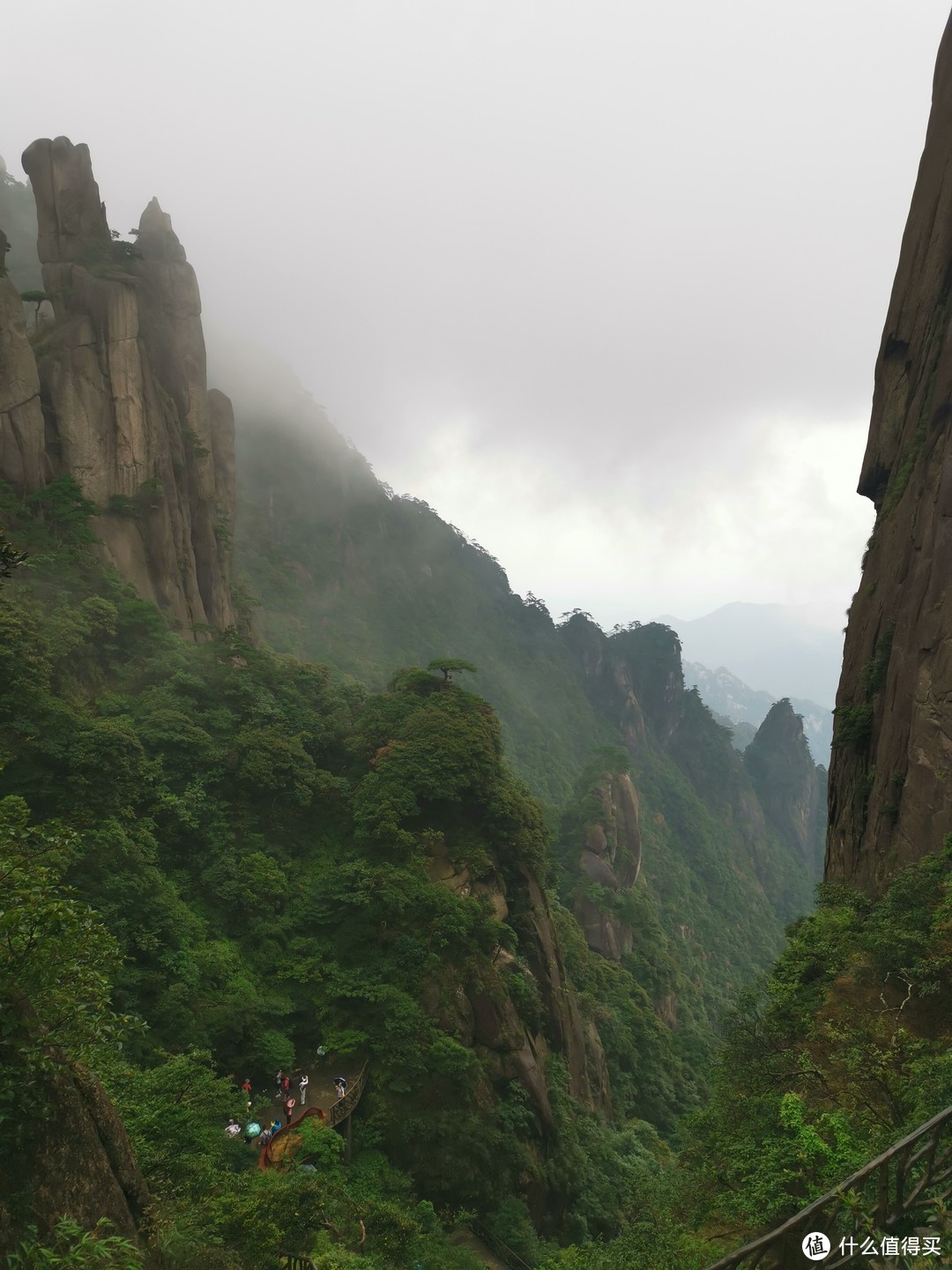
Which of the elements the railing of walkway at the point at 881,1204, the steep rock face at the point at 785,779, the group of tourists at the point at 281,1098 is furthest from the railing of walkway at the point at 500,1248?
the steep rock face at the point at 785,779

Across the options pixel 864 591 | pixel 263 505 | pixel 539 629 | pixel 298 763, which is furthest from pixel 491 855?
pixel 539 629

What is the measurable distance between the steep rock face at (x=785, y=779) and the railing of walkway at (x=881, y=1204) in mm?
91112

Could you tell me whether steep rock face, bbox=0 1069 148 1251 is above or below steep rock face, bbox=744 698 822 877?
below

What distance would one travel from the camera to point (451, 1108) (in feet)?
49.4

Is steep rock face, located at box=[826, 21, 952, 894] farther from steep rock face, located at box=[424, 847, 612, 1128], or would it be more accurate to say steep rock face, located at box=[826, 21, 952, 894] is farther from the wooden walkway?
the wooden walkway

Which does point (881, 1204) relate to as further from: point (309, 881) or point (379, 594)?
point (379, 594)

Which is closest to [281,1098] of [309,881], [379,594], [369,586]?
[309,881]

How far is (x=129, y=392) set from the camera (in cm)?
2516

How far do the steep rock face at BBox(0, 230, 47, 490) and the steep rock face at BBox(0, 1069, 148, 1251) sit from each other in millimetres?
20447

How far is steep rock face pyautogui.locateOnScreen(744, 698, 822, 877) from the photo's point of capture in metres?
88.9

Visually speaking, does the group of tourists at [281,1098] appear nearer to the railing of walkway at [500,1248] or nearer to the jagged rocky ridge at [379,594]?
the jagged rocky ridge at [379,594]

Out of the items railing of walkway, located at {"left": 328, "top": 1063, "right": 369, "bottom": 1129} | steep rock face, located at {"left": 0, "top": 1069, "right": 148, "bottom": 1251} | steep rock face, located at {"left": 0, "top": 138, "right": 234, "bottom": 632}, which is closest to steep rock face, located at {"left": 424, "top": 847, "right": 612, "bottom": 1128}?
railing of walkway, located at {"left": 328, "top": 1063, "right": 369, "bottom": 1129}

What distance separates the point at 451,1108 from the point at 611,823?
32.2 m

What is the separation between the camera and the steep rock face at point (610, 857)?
39125mm
